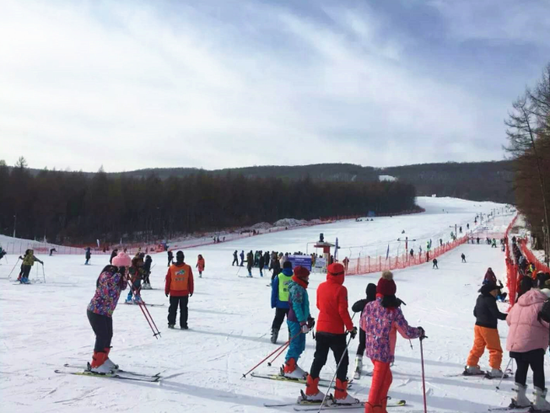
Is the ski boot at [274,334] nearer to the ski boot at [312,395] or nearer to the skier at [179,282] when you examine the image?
the skier at [179,282]

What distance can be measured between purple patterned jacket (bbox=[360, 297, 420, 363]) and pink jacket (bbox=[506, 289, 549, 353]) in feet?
4.57

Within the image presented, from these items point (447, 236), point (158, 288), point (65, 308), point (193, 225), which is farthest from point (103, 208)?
point (65, 308)

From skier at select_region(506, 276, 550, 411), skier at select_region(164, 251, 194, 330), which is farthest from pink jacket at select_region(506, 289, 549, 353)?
skier at select_region(164, 251, 194, 330)

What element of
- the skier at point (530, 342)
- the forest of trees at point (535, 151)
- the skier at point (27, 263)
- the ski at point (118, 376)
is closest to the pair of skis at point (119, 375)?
the ski at point (118, 376)

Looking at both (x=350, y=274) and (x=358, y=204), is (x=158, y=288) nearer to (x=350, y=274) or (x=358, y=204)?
(x=350, y=274)

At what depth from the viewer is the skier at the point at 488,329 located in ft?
20.3

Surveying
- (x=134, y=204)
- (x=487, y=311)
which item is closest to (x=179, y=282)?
(x=487, y=311)

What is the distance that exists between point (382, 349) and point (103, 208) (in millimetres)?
69937

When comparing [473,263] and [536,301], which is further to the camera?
[473,263]

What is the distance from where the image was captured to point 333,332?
5.07 m

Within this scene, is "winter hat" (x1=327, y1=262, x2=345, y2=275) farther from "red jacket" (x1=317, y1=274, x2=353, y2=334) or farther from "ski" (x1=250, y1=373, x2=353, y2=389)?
"ski" (x1=250, y1=373, x2=353, y2=389)

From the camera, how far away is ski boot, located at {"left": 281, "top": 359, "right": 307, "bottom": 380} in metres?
6.02

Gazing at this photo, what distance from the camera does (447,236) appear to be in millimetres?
55688

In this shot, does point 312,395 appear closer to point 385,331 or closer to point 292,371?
point 292,371
